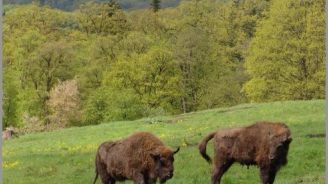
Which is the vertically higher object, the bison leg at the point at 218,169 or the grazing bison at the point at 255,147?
the grazing bison at the point at 255,147

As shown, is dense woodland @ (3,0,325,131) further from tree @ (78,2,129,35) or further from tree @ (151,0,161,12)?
tree @ (151,0,161,12)

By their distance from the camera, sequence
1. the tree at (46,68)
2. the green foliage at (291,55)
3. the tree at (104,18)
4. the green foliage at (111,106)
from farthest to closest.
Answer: the tree at (104,18) < the tree at (46,68) < the green foliage at (111,106) < the green foliage at (291,55)

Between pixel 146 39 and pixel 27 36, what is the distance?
53.0 ft

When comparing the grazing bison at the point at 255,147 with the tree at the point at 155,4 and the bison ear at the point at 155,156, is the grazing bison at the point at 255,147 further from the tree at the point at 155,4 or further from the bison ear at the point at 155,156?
the tree at the point at 155,4

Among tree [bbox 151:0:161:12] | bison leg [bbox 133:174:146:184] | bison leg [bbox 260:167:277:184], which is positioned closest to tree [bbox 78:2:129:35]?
tree [bbox 151:0:161:12]

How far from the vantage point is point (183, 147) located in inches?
1133

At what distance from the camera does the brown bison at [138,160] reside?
572 inches

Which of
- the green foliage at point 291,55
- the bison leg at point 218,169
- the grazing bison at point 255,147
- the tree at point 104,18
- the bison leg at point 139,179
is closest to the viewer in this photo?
the bison leg at point 139,179

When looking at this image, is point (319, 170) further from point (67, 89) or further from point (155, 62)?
point (155, 62)

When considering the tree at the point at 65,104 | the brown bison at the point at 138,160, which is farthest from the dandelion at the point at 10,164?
the tree at the point at 65,104

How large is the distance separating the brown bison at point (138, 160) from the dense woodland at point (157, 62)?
46.0 m

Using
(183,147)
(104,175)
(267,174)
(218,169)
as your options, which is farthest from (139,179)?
(183,147)

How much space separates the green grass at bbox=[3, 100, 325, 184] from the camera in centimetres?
2181

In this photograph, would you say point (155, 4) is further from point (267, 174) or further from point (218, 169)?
point (267, 174)
